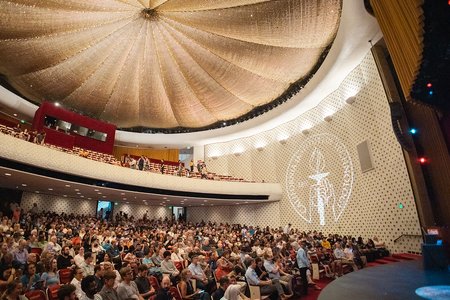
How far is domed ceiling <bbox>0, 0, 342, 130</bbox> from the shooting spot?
11.5m

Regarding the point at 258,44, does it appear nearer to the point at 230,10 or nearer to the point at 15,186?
the point at 230,10

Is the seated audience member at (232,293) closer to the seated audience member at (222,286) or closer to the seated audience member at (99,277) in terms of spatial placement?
the seated audience member at (222,286)

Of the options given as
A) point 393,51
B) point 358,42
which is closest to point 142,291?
point 393,51

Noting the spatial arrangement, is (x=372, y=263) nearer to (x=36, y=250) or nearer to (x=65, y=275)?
(x=65, y=275)

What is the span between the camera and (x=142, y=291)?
4.70 metres

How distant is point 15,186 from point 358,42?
53.3 feet

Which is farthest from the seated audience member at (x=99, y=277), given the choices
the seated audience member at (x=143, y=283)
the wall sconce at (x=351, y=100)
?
the wall sconce at (x=351, y=100)

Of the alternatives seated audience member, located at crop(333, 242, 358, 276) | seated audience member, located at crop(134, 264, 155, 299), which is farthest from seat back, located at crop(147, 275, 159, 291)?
seated audience member, located at crop(333, 242, 358, 276)

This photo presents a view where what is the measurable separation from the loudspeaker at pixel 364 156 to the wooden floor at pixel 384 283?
5.20 meters

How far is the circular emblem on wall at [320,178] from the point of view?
12.6m

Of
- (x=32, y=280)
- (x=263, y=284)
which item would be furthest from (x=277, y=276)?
(x=32, y=280)

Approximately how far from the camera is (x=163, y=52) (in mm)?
14719

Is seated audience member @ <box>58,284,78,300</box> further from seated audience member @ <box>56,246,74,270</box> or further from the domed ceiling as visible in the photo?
the domed ceiling

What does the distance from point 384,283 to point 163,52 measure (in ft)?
45.1
